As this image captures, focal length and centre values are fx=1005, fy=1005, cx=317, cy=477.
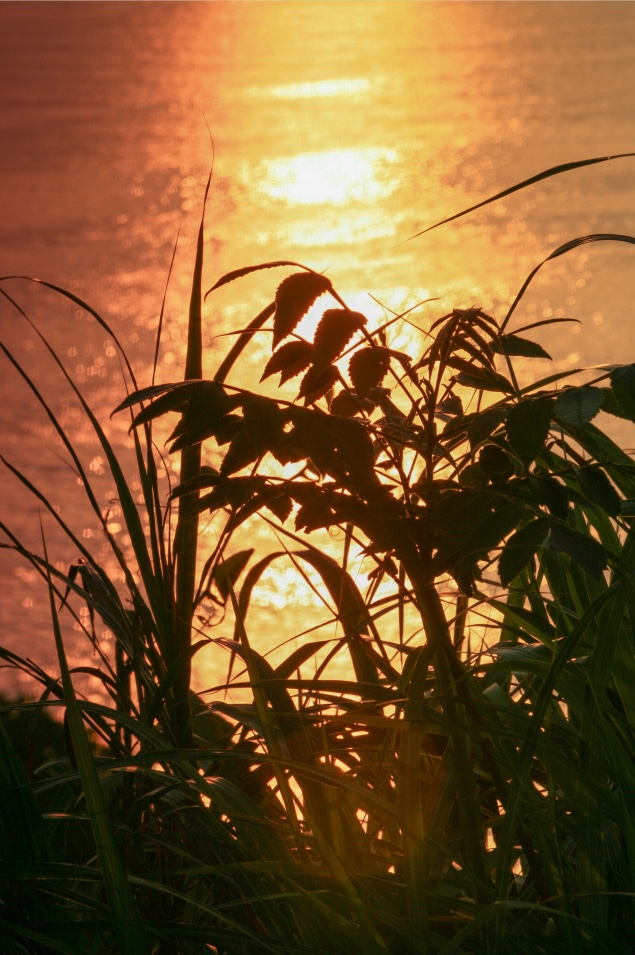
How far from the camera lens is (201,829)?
48 cm

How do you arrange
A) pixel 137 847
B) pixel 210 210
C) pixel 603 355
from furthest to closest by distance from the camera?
pixel 210 210
pixel 603 355
pixel 137 847

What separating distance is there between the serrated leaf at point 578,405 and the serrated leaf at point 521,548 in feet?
0.15

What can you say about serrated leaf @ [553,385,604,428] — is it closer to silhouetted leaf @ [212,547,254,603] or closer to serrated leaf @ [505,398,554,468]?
serrated leaf @ [505,398,554,468]

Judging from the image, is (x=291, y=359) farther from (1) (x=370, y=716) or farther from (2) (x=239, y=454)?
(1) (x=370, y=716)

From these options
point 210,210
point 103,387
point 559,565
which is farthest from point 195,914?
point 210,210

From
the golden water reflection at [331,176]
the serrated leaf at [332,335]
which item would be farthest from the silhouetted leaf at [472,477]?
the golden water reflection at [331,176]

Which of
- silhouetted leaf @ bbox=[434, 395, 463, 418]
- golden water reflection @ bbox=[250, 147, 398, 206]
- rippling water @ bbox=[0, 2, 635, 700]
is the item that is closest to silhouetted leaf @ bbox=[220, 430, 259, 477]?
silhouetted leaf @ bbox=[434, 395, 463, 418]

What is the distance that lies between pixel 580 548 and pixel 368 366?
0.11 meters

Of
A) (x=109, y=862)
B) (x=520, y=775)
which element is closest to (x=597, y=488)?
(x=520, y=775)

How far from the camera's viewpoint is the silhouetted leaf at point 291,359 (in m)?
0.41

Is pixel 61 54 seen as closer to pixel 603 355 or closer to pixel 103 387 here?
pixel 103 387

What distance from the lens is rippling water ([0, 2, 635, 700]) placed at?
6.06 ft

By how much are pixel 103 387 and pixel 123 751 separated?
50.6 inches

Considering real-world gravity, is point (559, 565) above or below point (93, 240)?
below
